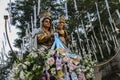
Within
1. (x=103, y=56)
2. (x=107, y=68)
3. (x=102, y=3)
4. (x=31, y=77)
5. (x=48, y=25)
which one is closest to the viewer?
(x=31, y=77)

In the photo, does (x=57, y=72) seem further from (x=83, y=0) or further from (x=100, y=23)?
(x=83, y=0)

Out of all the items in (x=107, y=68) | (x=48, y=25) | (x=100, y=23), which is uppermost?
(x=48, y=25)

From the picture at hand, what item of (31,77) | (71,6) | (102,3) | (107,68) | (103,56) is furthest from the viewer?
(71,6)

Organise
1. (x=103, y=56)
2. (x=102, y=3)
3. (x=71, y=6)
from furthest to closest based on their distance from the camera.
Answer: (x=71, y=6) → (x=102, y=3) → (x=103, y=56)

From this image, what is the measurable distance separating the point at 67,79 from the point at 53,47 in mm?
804

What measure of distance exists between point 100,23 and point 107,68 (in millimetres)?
2872

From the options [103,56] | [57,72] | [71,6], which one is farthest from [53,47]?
[71,6]

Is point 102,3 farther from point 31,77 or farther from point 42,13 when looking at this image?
point 31,77

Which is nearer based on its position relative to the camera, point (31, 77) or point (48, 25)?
point (31, 77)

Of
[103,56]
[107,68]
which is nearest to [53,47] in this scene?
[107,68]

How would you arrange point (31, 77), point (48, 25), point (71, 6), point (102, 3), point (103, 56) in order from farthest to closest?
1. point (71, 6)
2. point (102, 3)
3. point (103, 56)
4. point (48, 25)
5. point (31, 77)

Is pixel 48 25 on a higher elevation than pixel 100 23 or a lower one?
higher

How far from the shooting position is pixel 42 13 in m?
9.19

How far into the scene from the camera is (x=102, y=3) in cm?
2159
